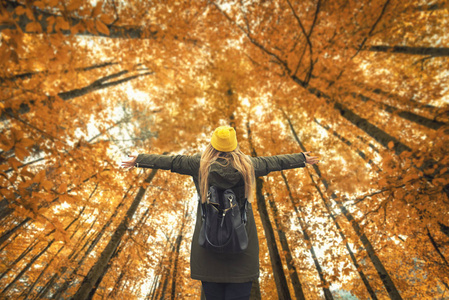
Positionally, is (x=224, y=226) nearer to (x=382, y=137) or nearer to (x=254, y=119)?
(x=382, y=137)

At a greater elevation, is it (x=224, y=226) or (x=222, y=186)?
(x=222, y=186)

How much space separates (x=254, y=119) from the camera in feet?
30.3

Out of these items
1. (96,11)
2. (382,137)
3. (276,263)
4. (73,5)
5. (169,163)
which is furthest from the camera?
(276,263)

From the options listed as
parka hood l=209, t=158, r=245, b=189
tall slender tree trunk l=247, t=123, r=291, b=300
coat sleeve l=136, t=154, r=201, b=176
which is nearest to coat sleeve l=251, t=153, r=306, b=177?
parka hood l=209, t=158, r=245, b=189

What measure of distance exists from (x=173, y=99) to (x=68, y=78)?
423 cm

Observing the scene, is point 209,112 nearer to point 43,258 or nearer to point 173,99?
point 173,99

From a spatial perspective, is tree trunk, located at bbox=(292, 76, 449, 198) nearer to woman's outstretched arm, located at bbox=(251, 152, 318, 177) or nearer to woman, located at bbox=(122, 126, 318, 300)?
woman's outstretched arm, located at bbox=(251, 152, 318, 177)

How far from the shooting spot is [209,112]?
9.02m

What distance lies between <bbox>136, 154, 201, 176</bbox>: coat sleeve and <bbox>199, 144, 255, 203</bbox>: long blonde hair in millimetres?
115

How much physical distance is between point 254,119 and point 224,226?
8.02 meters

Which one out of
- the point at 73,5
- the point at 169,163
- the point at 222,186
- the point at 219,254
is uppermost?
the point at 73,5

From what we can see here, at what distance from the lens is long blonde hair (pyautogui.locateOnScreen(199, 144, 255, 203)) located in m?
1.85

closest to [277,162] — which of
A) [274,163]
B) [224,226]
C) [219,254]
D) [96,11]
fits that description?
[274,163]

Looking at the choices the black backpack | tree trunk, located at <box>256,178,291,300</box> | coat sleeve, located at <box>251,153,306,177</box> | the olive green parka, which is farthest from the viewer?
tree trunk, located at <box>256,178,291,300</box>
